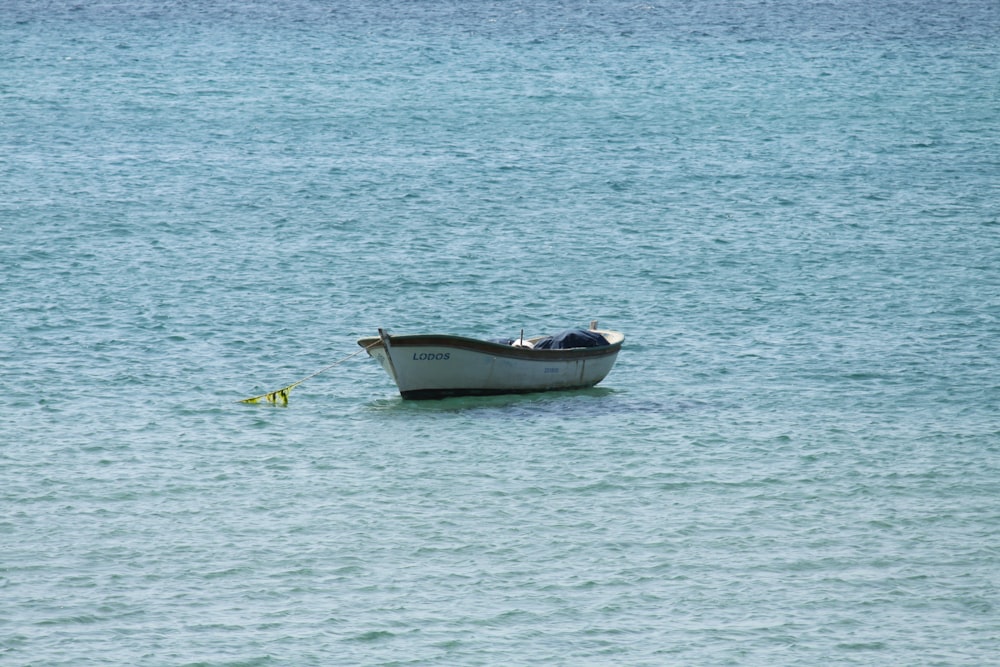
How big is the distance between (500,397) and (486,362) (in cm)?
118

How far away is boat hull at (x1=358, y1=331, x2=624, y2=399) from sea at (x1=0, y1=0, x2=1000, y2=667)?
45 centimetres

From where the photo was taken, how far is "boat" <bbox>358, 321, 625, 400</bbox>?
32.1 meters

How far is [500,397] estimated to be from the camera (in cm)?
3338

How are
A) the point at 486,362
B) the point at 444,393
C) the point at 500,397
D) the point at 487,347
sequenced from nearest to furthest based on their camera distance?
the point at 487,347
the point at 486,362
the point at 444,393
the point at 500,397

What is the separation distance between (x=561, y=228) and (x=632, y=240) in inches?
108

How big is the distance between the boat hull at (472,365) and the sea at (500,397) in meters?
0.45

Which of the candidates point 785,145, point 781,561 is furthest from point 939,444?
point 785,145

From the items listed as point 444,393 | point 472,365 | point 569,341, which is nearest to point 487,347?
point 472,365

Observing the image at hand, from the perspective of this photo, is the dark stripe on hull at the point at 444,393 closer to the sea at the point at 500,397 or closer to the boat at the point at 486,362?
the boat at the point at 486,362

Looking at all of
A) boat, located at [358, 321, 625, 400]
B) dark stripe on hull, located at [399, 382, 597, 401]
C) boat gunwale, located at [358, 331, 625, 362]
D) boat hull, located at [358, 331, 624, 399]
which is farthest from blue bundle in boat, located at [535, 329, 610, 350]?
dark stripe on hull, located at [399, 382, 597, 401]

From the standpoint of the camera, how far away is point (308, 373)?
116 feet

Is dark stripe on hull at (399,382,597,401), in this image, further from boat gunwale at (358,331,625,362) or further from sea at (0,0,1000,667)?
boat gunwale at (358,331,625,362)

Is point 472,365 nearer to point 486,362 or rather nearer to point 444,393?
point 486,362

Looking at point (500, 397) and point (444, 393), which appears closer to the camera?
point (444, 393)
